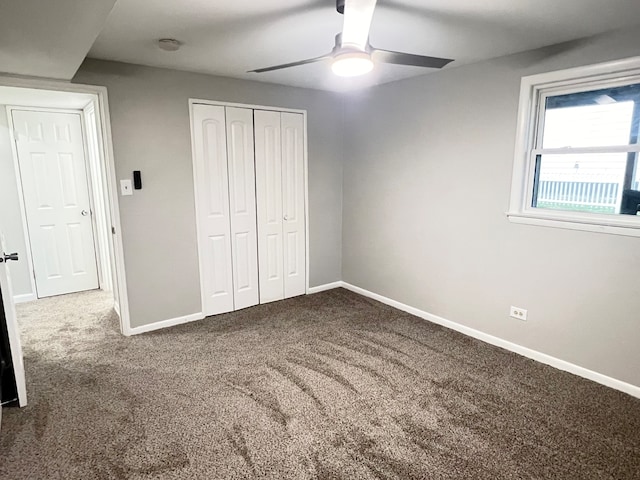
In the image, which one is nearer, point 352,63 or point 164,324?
point 352,63

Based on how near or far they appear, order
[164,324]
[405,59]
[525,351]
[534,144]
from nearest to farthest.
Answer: [405,59]
[534,144]
[525,351]
[164,324]

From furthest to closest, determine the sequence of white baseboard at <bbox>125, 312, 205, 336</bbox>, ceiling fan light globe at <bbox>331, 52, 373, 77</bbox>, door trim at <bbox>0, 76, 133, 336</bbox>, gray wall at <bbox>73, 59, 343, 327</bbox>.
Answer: white baseboard at <bbox>125, 312, 205, 336</bbox>
gray wall at <bbox>73, 59, 343, 327</bbox>
door trim at <bbox>0, 76, 133, 336</bbox>
ceiling fan light globe at <bbox>331, 52, 373, 77</bbox>

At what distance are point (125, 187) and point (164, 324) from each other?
4.19 ft

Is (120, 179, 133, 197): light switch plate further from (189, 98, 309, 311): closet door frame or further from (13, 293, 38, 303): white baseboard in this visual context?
(13, 293, 38, 303): white baseboard

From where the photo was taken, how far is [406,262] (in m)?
3.81

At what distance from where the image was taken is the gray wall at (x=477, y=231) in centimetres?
249

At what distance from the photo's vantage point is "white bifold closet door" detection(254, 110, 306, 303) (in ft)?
12.6

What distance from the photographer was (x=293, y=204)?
13.6 ft

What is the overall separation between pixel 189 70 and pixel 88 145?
1.93m

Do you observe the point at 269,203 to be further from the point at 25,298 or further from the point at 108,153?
the point at 25,298

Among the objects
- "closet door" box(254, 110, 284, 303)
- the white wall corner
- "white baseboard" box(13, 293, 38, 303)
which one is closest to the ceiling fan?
"closet door" box(254, 110, 284, 303)

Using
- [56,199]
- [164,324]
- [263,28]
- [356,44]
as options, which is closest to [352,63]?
[356,44]

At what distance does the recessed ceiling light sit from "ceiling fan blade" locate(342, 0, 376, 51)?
129 cm

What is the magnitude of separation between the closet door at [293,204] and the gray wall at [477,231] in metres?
0.61
